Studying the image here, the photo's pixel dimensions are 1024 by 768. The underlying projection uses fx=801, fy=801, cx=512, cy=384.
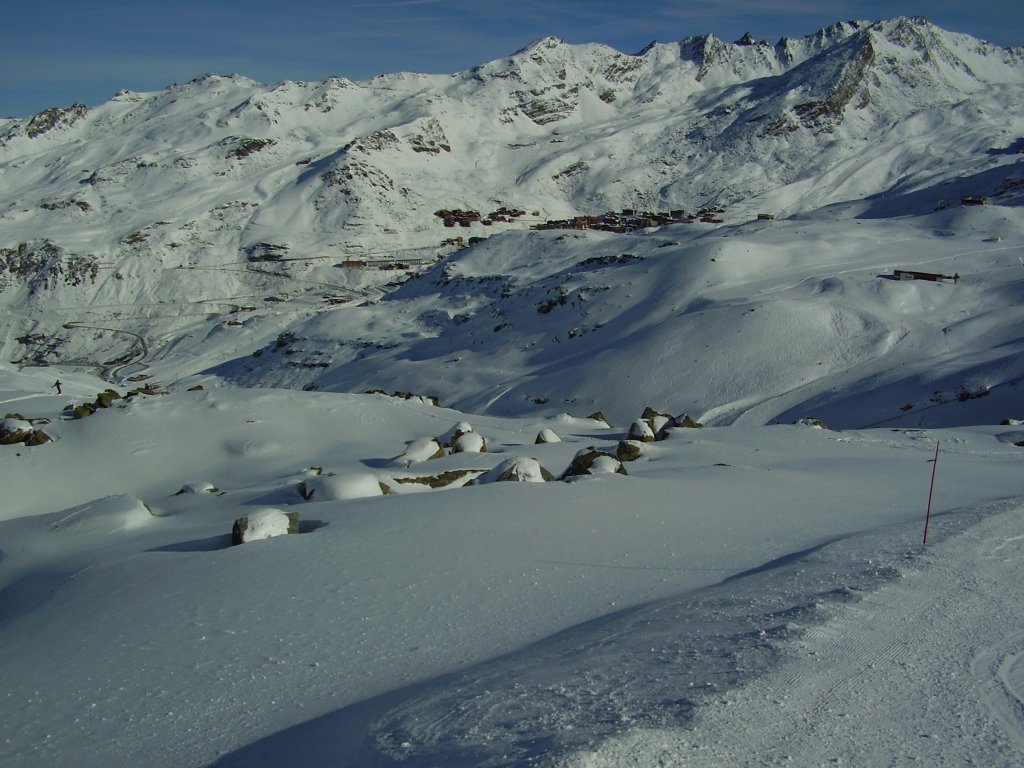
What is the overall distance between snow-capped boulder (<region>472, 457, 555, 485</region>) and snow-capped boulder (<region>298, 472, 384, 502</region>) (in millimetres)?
1619

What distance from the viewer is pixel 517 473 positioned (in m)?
11.8

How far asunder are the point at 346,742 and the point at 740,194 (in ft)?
340

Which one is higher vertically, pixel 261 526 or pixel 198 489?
pixel 261 526

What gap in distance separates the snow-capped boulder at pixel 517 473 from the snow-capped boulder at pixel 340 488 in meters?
1.62

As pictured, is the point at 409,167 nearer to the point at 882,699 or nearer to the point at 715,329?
the point at 715,329

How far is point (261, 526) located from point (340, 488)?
7.80 ft

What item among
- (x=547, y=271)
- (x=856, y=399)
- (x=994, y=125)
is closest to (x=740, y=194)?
(x=994, y=125)

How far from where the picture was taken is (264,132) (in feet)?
431

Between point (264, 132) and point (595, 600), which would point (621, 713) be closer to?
point (595, 600)

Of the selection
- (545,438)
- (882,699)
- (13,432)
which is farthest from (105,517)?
(882,699)

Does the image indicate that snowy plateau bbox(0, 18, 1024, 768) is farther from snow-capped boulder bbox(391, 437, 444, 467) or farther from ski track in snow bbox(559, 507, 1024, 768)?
snow-capped boulder bbox(391, 437, 444, 467)

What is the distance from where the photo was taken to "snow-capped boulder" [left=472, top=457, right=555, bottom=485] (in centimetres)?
1177

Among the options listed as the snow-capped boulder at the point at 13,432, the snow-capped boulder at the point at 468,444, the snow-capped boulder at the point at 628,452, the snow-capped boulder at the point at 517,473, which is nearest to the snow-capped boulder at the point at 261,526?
the snow-capped boulder at the point at 517,473

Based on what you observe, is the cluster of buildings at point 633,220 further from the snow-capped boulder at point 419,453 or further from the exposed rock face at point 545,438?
the snow-capped boulder at point 419,453
